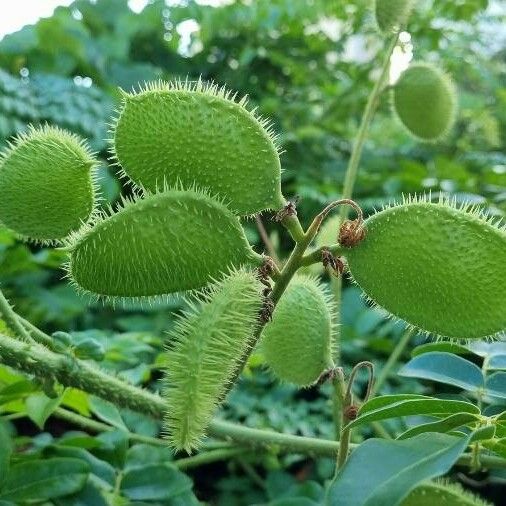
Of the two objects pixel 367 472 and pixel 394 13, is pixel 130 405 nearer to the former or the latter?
pixel 367 472

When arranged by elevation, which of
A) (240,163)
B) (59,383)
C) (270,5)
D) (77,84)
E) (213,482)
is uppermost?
(270,5)

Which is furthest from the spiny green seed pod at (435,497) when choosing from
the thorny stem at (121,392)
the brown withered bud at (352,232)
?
the brown withered bud at (352,232)

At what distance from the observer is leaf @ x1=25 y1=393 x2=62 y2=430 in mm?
1028

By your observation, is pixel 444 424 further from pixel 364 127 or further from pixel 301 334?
pixel 364 127

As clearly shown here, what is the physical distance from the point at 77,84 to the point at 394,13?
3.56 feet

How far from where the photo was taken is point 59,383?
100cm

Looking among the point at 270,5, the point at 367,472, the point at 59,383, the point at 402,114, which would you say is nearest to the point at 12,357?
the point at 59,383

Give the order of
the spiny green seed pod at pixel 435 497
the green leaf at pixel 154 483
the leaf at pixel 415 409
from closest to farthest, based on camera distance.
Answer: the leaf at pixel 415 409 → the spiny green seed pod at pixel 435 497 → the green leaf at pixel 154 483

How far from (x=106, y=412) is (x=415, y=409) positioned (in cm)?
61

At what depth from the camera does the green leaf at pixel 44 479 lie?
3.24 feet

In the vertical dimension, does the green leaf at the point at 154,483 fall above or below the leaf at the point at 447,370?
below

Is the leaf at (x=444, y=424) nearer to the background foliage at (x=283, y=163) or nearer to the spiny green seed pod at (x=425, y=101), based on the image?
the background foliage at (x=283, y=163)

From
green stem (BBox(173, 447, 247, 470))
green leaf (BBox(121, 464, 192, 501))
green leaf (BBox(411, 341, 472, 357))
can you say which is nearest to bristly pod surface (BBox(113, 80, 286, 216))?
green leaf (BBox(411, 341, 472, 357))

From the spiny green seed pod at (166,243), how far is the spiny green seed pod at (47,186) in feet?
0.23
